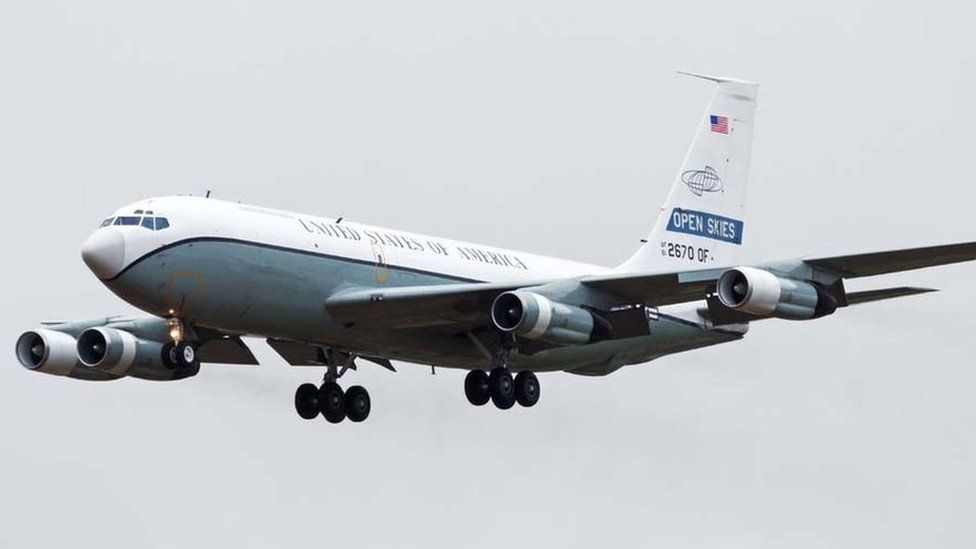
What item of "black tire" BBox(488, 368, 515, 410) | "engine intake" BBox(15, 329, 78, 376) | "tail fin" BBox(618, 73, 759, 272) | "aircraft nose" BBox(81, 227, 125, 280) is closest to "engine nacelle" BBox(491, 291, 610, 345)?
"black tire" BBox(488, 368, 515, 410)

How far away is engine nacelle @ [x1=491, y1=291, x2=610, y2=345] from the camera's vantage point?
2253 inches

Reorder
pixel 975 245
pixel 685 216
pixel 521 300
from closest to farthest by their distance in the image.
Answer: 1. pixel 975 245
2. pixel 521 300
3. pixel 685 216

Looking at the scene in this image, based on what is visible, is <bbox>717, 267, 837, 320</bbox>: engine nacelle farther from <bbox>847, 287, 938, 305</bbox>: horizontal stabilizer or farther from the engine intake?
the engine intake

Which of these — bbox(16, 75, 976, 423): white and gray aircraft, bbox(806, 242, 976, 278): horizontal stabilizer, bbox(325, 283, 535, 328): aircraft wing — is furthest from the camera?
bbox(325, 283, 535, 328): aircraft wing

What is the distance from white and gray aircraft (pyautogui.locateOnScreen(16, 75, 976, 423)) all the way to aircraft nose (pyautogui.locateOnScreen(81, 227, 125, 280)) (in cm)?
3

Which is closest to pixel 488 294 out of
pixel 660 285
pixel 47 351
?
pixel 660 285

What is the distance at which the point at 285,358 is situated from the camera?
6359cm

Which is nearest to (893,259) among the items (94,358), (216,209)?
(216,209)

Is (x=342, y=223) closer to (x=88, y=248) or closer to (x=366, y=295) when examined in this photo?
(x=366, y=295)

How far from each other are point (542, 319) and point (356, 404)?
7.77m

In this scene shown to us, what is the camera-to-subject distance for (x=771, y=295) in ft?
183

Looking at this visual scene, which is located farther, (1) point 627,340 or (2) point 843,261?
(1) point 627,340

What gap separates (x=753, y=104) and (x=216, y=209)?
21.4 m

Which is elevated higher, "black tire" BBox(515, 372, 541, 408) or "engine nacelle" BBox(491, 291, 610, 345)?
"engine nacelle" BBox(491, 291, 610, 345)
